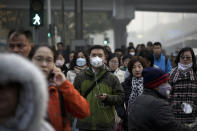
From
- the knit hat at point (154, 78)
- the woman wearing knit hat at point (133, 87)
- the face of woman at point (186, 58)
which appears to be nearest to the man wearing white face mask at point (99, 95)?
the woman wearing knit hat at point (133, 87)

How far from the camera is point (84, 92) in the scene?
5699 mm

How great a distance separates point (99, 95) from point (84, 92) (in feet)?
1.05

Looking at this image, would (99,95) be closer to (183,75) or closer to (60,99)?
(183,75)

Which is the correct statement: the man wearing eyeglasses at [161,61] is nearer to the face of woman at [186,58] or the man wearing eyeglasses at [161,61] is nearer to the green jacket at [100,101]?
the face of woman at [186,58]

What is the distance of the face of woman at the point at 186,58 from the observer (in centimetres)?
655

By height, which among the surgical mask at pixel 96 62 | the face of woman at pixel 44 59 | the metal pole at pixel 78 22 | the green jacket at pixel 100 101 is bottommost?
the green jacket at pixel 100 101

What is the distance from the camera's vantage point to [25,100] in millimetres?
1993

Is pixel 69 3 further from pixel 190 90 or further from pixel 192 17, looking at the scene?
pixel 192 17

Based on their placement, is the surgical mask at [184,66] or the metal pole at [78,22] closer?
the surgical mask at [184,66]

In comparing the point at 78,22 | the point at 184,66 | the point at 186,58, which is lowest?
the point at 184,66

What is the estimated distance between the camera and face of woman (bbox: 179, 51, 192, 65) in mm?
6555

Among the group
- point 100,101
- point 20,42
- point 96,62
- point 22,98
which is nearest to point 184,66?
point 96,62

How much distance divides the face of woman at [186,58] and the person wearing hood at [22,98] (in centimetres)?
485

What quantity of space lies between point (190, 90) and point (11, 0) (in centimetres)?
3269
